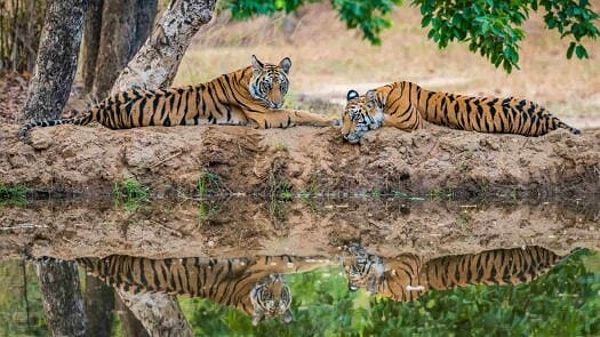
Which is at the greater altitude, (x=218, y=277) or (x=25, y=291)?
(x=218, y=277)

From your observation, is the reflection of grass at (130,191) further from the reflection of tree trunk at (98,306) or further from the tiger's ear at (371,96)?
the reflection of tree trunk at (98,306)

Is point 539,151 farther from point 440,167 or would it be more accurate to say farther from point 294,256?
point 294,256

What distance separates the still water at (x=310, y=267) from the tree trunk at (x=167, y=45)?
191 centimetres

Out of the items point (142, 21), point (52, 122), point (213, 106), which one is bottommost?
point (52, 122)

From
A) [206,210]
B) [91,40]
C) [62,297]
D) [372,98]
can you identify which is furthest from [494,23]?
[62,297]

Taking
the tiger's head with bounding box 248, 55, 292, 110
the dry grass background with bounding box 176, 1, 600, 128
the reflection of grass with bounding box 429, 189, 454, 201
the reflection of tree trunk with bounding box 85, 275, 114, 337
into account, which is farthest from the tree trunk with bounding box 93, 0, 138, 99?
the reflection of tree trunk with bounding box 85, 275, 114, 337

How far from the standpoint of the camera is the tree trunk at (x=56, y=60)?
43.2ft

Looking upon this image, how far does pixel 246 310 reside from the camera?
25.4ft

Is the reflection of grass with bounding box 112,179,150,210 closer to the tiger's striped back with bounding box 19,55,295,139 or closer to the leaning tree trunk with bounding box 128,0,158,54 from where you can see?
the tiger's striped back with bounding box 19,55,295,139

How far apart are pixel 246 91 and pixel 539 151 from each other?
2.81m

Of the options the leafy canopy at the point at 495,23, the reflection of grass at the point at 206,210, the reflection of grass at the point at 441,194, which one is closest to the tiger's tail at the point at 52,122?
the reflection of grass at the point at 206,210

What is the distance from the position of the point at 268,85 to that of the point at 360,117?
980 millimetres

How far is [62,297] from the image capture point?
8.04m

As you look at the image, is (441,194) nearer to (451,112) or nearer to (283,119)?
(451,112)
